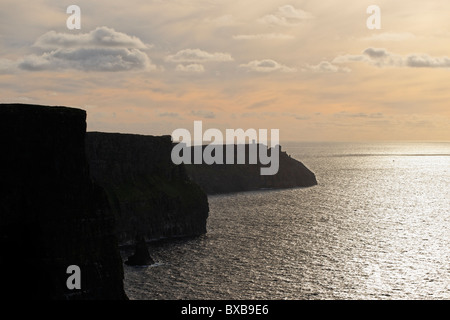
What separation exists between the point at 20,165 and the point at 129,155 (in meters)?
77.3

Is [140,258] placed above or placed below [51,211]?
below

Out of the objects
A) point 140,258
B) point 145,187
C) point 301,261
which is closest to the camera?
point 140,258

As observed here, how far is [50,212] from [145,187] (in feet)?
251

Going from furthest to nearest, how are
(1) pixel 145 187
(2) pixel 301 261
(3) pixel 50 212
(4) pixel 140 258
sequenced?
1. (1) pixel 145 187
2. (2) pixel 301 261
3. (4) pixel 140 258
4. (3) pixel 50 212

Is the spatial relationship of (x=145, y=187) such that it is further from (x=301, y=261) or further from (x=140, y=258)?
(x=301, y=261)

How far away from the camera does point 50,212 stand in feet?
214

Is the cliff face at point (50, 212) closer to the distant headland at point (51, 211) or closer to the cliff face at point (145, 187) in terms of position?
the distant headland at point (51, 211)

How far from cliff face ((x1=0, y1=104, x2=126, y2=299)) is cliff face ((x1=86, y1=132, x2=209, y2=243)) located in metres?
60.6

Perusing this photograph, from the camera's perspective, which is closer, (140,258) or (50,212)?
(50,212)

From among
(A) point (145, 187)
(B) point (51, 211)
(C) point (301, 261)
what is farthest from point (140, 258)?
(A) point (145, 187)

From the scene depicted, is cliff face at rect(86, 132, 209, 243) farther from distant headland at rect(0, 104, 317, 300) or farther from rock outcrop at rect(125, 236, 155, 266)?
distant headland at rect(0, 104, 317, 300)

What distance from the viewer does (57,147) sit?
2606 inches
